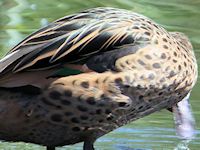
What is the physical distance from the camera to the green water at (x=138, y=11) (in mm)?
6465

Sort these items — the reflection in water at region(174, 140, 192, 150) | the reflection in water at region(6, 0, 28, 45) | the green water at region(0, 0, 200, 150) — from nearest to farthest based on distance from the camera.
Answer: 1. the reflection in water at region(174, 140, 192, 150)
2. the green water at region(0, 0, 200, 150)
3. the reflection in water at region(6, 0, 28, 45)

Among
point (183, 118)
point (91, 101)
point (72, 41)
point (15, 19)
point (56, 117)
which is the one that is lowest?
point (15, 19)

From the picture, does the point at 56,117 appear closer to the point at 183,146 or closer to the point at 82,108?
the point at 82,108

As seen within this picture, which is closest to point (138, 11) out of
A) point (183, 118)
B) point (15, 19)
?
point (15, 19)

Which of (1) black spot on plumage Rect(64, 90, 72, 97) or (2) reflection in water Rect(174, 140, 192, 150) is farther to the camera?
(2) reflection in water Rect(174, 140, 192, 150)

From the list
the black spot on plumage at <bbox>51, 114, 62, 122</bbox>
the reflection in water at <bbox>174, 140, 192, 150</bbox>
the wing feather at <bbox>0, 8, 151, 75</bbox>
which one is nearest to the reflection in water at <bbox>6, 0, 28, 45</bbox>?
the reflection in water at <bbox>174, 140, 192, 150</bbox>

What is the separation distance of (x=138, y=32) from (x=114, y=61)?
0.26 meters

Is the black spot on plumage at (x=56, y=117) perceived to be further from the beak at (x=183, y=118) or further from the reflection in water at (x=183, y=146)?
the reflection in water at (x=183, y=146)

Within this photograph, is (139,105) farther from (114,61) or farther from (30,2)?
(30,2)

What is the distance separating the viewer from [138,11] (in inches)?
409

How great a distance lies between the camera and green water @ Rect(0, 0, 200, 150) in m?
6.46

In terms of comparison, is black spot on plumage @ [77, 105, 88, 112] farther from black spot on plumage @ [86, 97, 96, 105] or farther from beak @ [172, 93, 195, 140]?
beak @ [172, 93, 195, 140]

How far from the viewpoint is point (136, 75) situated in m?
5.20

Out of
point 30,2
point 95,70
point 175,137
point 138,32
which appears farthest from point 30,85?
point 30,2
